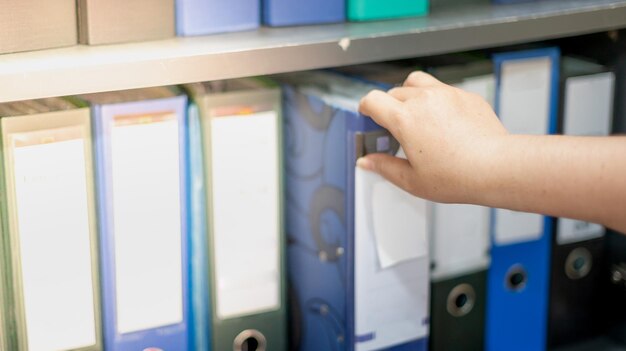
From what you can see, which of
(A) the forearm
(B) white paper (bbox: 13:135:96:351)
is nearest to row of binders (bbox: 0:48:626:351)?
(B) white paper (bbox: 13:135:96:351)

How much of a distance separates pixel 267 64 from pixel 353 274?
260 millimetres

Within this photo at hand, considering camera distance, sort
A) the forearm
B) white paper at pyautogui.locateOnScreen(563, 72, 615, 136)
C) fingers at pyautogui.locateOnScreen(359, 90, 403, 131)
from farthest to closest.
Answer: white paper at pyautogui.locateOnScreen(563, 72, 615, 136) → fingers at pyautogui.locateOnScreen(359, 90, 403, 131) → the forearm

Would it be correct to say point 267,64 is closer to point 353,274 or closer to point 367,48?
point 367,48

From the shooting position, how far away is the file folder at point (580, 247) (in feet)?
4.11

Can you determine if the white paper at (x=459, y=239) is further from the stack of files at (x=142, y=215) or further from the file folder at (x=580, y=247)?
the stack of files at (x=142, y=215)

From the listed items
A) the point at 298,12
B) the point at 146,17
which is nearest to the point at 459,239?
the point at 298,12

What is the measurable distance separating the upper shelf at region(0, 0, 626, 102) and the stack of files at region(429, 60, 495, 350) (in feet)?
0.19

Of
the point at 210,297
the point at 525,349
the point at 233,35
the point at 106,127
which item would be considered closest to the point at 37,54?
the point at 106,127

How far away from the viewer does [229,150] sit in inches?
41.1

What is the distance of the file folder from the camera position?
4.11 feet

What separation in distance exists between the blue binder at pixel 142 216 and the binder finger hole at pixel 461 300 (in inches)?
13.2

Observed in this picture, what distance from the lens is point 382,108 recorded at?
3.30 ft

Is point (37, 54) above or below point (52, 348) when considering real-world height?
above

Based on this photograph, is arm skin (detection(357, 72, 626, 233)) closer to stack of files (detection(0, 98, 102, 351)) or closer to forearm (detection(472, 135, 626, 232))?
forearm (detection(472, 135, 626, 232))
